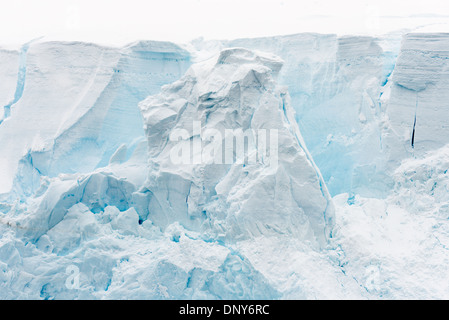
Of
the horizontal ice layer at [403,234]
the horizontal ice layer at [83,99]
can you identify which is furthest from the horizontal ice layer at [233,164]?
the horizontal ice layer at [83,99]

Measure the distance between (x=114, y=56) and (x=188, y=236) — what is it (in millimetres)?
2117

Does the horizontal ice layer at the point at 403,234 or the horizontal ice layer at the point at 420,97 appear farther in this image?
the horizontal ice layer at the point at 420,97

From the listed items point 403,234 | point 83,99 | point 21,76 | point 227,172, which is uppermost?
point 21,76

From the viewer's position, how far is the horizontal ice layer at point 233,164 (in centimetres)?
317

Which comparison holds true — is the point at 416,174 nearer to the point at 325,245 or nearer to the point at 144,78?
the point at 325,245

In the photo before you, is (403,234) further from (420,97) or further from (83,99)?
(83,99)

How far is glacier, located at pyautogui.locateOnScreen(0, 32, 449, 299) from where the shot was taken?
3002mm

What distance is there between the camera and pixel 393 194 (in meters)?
3.76

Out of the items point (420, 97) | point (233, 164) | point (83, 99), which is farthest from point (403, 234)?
point (83, 99)

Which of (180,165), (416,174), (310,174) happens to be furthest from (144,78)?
(416,174)

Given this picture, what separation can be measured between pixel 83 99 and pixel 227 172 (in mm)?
1850

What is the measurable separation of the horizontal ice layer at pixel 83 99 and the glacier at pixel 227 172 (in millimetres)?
15

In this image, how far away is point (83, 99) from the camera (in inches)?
164

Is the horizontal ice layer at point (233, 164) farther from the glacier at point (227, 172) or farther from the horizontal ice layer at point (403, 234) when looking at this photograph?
the horizontal ice layer at point (403, 234)
